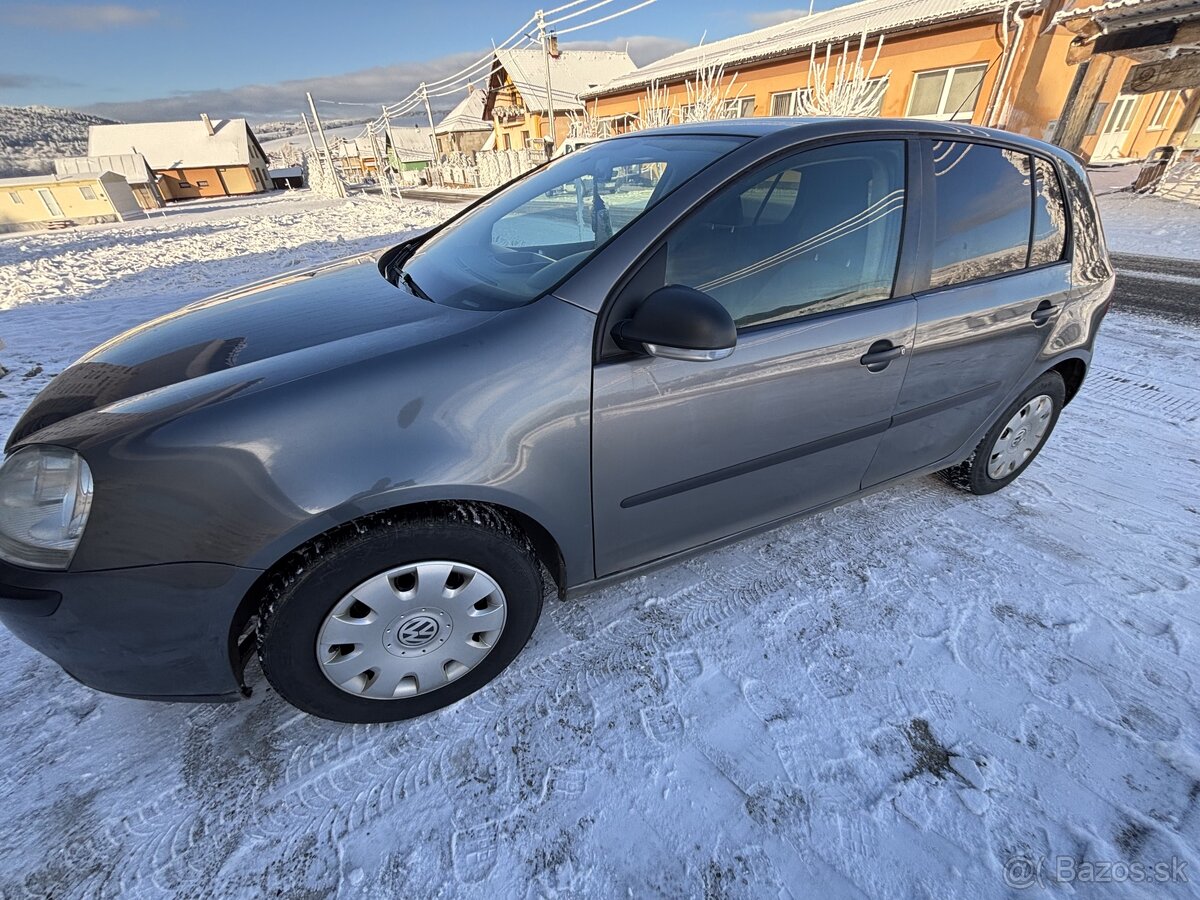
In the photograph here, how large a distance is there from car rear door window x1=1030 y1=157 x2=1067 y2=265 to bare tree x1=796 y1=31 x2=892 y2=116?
14.8 metres

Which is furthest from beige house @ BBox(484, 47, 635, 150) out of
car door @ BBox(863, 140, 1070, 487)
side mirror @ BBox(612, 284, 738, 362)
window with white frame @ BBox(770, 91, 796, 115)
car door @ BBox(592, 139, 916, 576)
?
side mirror @ BBox(612, 284, 738, 362)

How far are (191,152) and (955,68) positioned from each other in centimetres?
5968

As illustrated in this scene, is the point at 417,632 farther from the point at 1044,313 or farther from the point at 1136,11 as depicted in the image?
the point at 1136,11

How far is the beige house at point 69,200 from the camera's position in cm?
3161

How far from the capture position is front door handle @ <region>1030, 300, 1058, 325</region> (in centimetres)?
229

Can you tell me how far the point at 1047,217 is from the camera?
2316mm

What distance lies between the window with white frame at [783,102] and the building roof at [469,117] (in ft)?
87.0

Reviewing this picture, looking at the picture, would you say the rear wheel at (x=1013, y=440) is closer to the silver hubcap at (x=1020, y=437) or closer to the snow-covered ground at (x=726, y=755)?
the silver hubcap at (x=1020, y=437)

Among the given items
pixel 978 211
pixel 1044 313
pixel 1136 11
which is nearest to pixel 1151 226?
pixel 1136 11

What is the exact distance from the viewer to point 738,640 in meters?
1.97


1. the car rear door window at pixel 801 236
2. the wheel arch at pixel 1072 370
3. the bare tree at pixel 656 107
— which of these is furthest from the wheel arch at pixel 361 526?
the bare tree at pixel 656 107

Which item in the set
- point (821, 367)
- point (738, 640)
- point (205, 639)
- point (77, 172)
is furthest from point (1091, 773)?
point (77, 172)

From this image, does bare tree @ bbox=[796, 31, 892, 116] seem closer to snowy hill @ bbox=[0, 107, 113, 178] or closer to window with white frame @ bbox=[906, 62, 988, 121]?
window with white frame @ bbox=[906, 62, 988, 121]

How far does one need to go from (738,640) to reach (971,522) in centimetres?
146
